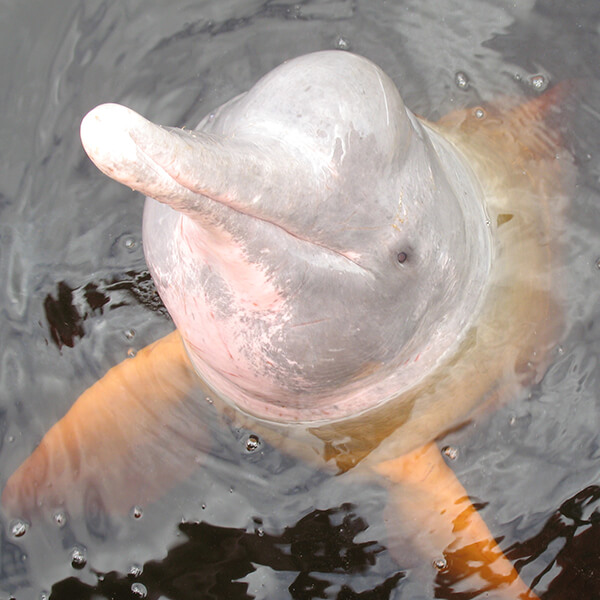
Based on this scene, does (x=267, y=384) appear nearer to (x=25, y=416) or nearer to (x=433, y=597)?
(x=433, y=597)

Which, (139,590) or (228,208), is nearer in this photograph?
(228,208)

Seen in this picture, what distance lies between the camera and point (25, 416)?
431 cm

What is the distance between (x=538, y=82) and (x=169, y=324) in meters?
2.55

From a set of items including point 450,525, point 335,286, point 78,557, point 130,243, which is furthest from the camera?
point 130,243

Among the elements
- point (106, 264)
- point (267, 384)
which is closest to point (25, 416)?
point (106, 264)

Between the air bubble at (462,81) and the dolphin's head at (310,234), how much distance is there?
1.44 meters

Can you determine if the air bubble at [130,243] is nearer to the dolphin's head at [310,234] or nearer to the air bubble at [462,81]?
the dolphin's head at [310,234]

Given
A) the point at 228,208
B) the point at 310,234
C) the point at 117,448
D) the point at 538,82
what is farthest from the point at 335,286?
the point at 538,82

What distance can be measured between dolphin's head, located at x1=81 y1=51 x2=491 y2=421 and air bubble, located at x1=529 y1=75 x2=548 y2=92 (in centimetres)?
163

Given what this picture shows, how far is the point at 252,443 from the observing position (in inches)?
160

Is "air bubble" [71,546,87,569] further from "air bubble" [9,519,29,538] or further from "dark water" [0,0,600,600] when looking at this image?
"air bubble" [9,519,29,538]

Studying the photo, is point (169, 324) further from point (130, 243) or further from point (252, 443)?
point (252, 443)

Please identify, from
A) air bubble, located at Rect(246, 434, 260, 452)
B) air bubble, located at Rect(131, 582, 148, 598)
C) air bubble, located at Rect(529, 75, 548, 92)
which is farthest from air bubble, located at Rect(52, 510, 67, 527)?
air bubble, located at Rect(529, 75, 548, 92)

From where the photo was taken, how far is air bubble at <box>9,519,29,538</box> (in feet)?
13.3
